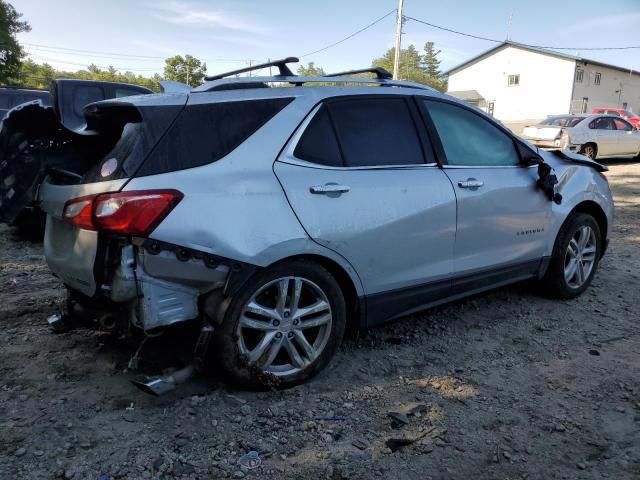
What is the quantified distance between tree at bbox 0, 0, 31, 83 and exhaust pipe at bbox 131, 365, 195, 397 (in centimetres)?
4325

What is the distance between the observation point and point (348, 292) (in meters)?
3.18

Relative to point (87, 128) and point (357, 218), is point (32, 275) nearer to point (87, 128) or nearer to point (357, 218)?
point (87, 128)

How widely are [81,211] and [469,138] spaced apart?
2634mm

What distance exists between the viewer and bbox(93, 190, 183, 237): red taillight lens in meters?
2.46

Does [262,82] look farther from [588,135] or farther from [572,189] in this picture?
[588,135]

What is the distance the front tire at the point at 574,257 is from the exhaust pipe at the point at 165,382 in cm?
315

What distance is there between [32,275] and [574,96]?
46290mm

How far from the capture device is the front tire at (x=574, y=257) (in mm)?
4445

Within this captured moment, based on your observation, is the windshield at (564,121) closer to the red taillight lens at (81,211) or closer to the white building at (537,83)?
the red taillight lens at (81,211)

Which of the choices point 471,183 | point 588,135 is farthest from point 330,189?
point 588,135

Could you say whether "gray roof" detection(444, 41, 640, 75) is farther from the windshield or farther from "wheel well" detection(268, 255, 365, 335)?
"wheel well" detection(268, 255, 365, 335)

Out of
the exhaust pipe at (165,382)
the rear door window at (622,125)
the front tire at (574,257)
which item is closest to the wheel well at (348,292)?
the exhaust pipe at (165,382)

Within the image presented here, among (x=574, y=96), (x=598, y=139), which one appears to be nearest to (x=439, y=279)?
(x=598, y=139)

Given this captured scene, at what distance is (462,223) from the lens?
3551 millimetres
